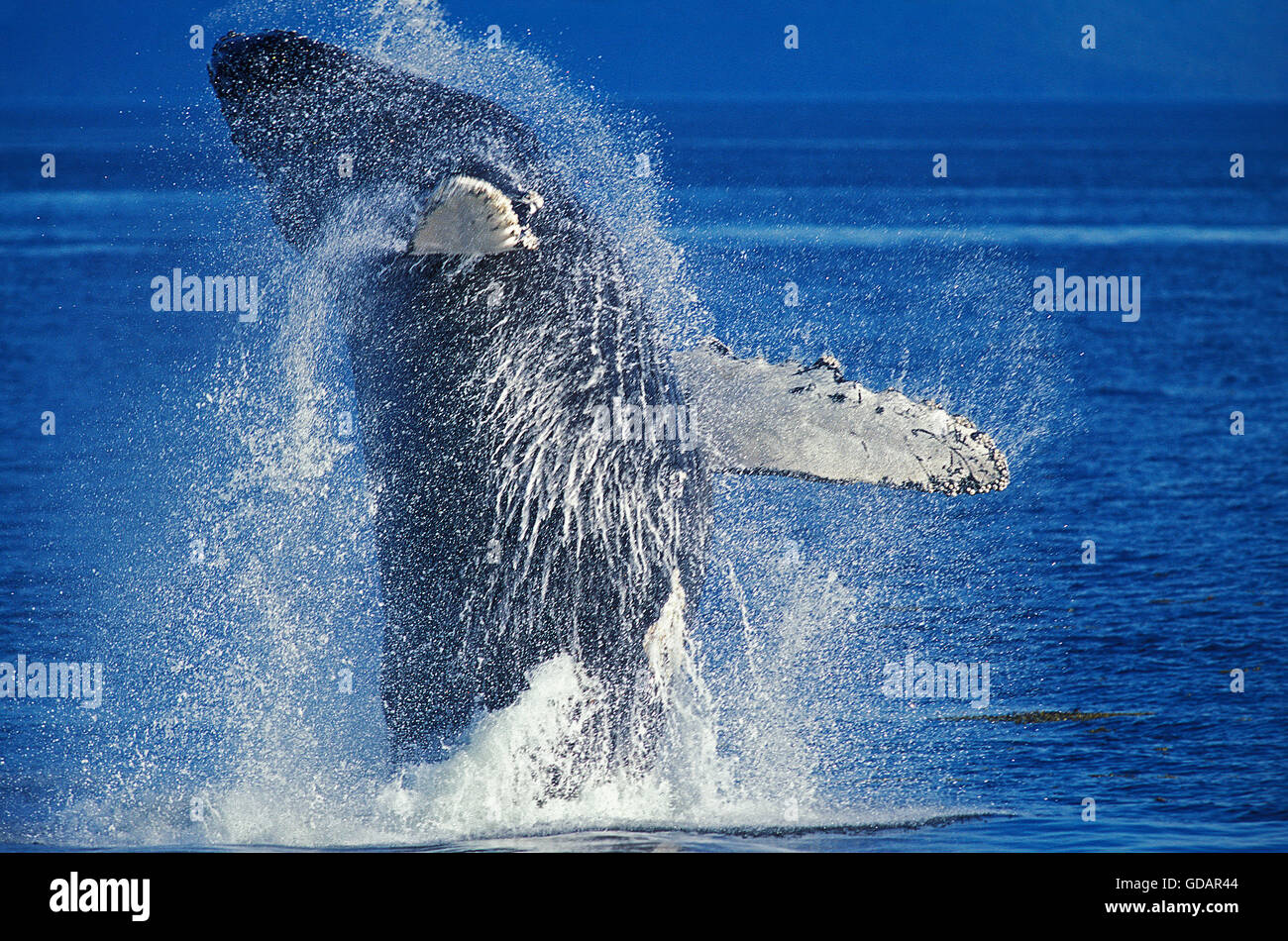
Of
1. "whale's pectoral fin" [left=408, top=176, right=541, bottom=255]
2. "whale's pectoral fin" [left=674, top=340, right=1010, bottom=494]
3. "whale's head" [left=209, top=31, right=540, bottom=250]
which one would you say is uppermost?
"whale's head" [left=209, top=31, right=540, bottom=250]

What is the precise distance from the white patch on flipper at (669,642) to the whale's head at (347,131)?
101 inches

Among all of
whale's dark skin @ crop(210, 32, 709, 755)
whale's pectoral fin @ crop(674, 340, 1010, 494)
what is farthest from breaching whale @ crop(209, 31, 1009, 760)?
whale's pectoral fin @ crop(674, 340, 1010, 494)

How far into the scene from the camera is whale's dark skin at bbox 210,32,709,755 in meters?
9.08

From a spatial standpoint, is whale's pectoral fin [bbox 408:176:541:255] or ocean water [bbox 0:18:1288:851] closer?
whale's pectoral fin [bbox 408:176:541:255]

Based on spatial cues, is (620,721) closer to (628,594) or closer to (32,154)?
(628,594)

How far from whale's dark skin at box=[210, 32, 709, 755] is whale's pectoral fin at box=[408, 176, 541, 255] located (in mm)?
500

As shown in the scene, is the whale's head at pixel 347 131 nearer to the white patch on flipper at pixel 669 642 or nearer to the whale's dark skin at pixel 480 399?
the whale's dark skin at pixel 480 399

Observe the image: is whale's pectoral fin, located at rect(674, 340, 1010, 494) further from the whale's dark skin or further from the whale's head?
the whale's head

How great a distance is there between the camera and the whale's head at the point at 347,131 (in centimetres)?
911

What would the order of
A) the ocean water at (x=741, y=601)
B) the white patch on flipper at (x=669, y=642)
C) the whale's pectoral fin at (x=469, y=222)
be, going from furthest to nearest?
the ocean water at (x=741, y=601) < the white patch on flipper at (x=669, y=642) < the whale's pectoral fin at (x=469, y=222)

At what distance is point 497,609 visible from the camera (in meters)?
9.41

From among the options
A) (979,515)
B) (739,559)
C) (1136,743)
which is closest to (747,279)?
(979,515)

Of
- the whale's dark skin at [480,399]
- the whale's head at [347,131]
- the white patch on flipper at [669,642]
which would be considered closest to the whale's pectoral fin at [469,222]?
the whale's dark skin at [480,399]

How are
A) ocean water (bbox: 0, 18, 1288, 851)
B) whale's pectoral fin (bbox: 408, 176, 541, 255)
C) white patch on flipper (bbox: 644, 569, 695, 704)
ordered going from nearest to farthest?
whale's pectoral fin (bbox: 408, 176, 541, 255) < white patch on flipper (bbox: 644, 569, 695, 704) < ocean water (bbox: 0, 18, 1288, 851)
